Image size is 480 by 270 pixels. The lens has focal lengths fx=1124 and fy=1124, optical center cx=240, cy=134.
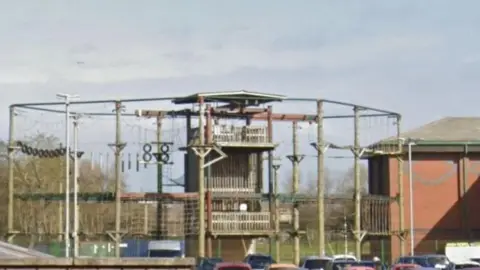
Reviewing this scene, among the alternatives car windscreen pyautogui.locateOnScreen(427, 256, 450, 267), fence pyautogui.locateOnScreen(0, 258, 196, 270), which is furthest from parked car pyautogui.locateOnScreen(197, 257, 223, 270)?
fence pyautogui.locateOnScreen(0, 258, 196, 270)

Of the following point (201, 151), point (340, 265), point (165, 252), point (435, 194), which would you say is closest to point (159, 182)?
point (165, 252)

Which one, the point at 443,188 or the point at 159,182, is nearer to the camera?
the point at 159,182

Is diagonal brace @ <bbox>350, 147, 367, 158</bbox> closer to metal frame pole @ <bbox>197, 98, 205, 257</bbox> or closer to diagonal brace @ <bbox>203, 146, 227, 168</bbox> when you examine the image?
diagonal brace @ <bbox>203, 146, 227, 168</bbox>

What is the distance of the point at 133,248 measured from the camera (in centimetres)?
9038

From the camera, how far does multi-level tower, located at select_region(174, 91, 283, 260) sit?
71.9 meters

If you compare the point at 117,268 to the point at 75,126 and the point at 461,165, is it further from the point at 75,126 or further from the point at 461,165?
the point at 461,165

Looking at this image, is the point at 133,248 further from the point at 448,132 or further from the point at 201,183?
the point at 448,132

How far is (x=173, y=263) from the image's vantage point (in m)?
21.8

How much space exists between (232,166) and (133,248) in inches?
713

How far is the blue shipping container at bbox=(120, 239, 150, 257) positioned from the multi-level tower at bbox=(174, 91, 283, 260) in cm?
886

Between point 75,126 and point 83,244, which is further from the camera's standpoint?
point 83,244

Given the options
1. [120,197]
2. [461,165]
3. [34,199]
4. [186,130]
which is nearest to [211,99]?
[186,130]

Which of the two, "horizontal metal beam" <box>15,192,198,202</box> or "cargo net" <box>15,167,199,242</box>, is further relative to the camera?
"cargo net" <box>15,167,199,242</box>

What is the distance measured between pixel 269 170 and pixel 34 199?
16.2 m
